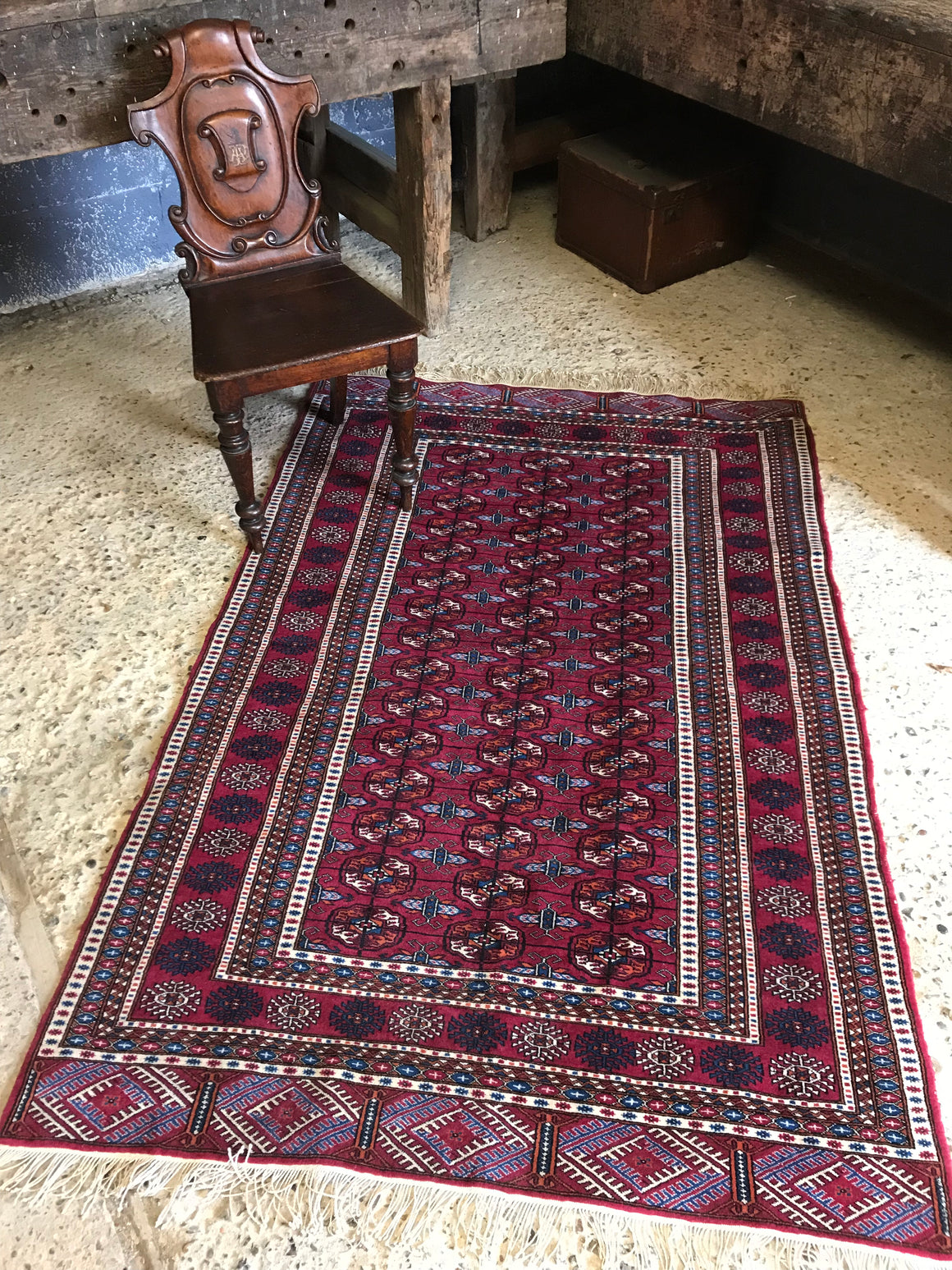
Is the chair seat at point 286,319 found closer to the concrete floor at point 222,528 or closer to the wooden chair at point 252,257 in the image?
the wooden chair at point 252,257

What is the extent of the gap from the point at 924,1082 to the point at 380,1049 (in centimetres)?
92

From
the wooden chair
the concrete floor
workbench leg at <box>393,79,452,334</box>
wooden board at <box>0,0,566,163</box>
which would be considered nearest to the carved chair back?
the wooden chair

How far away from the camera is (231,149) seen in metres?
→ 2.95

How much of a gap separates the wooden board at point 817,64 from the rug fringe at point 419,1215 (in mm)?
2488

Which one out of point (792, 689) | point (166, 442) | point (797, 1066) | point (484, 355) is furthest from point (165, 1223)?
point (484, 355)

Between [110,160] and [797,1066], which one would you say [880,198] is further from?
[797,1066]

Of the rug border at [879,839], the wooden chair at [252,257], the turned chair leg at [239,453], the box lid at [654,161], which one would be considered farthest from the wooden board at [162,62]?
the rug border at [879,839]

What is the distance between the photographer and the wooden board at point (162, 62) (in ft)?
9.44

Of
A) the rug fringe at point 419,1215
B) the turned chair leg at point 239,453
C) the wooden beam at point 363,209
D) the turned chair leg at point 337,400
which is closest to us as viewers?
the rug fringe at point 419,1215

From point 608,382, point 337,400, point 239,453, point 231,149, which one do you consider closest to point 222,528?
point 239,453

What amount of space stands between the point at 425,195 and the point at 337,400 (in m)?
0.72

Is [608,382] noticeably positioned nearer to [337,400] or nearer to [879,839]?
[337,400]

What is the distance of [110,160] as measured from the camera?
398cm

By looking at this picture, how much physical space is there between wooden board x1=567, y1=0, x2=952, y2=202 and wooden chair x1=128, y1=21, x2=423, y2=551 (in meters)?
1.20
